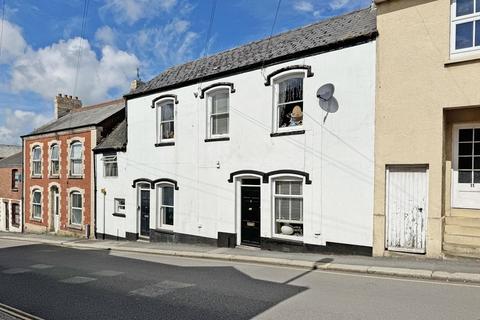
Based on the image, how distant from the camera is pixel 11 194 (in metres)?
30.7

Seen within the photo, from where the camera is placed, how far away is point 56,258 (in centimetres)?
1424

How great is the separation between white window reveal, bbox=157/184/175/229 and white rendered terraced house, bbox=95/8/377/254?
0.16ft

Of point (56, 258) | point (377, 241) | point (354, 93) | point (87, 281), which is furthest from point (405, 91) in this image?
point (56, 258)

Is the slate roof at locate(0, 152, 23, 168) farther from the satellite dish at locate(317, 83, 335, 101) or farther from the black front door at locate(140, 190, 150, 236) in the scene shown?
the satellite dish at locate(317, 83, 335, 101)


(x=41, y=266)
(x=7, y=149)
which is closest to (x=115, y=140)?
(x=41, y=266)

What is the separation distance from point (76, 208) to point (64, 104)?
1013cm

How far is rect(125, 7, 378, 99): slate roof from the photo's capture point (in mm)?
11742

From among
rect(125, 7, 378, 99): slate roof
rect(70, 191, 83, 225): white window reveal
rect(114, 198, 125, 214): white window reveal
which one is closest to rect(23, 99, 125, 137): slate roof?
rect(70, 191, 83, 225): white window reveal

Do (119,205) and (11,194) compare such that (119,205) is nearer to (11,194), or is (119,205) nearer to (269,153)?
(269,153)

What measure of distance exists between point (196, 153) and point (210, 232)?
3.25 meters

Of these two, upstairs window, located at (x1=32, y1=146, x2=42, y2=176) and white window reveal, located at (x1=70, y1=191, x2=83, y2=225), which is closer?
white window reveal, located at (x1=70, y1=191, x2=83, y2=225)

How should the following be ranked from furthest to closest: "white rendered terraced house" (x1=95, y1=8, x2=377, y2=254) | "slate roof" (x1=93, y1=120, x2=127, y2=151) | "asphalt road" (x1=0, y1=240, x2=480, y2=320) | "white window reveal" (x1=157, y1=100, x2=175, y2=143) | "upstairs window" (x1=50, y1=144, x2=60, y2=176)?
"upstairs window" (x1=50, y1=144, x2=60, y2=176)
"slate roof" (x1=93, y1=120, x2=127, y2=151)
"white window reveal" (x1=157, y1=100, x2=175, y2=143)
"white rendered terraced house" (x1=95, y1=8, x2=377, y2=254)
"asphalt road" (x1=0, y1=240, x2=480, y2=320)

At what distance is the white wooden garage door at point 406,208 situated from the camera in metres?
10.2

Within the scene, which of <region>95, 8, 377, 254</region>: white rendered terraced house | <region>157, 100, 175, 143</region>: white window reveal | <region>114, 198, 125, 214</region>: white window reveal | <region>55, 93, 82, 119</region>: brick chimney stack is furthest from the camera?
<region>55, 93, 82, 119</region>: brick chimney stack
